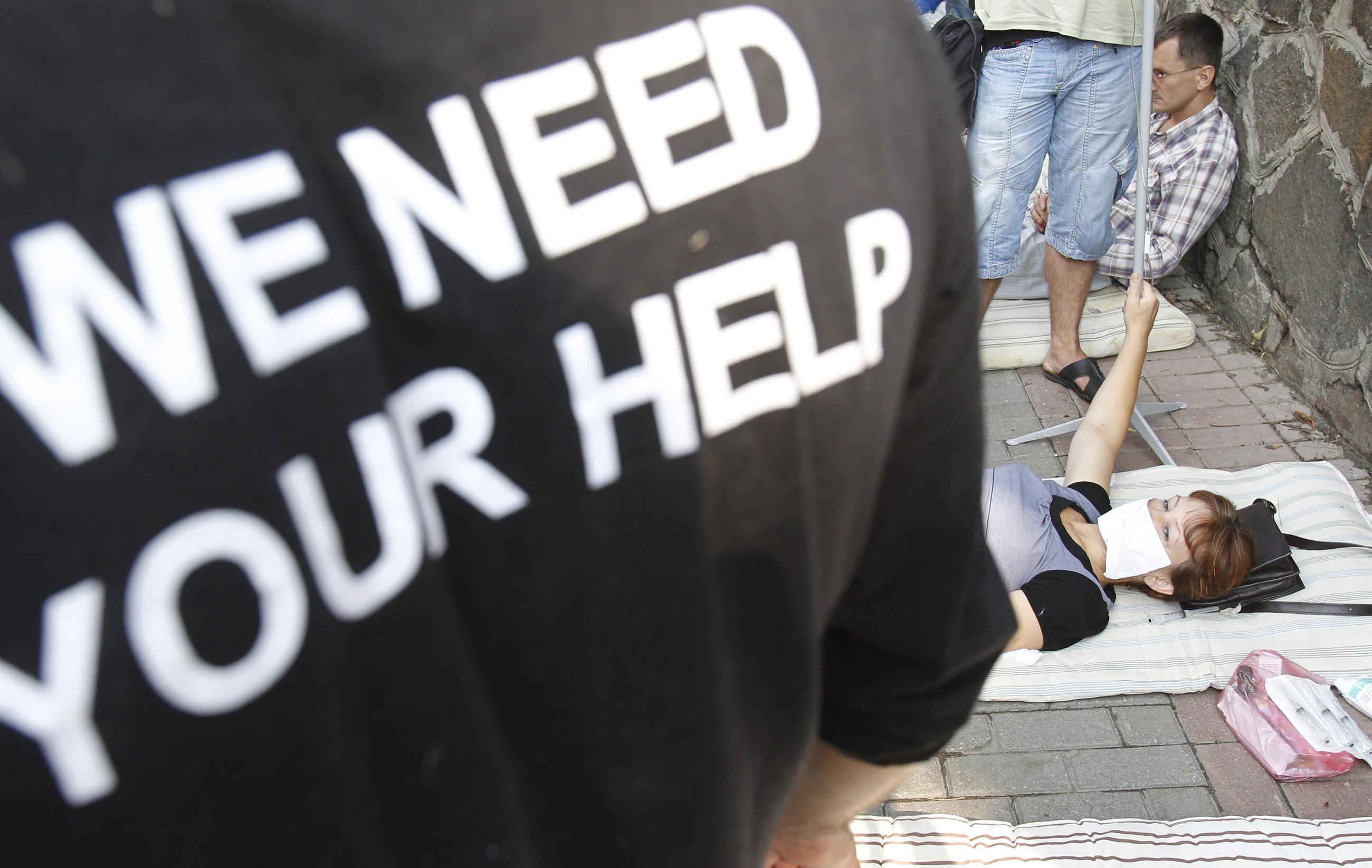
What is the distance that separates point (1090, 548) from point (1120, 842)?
1.05 metres

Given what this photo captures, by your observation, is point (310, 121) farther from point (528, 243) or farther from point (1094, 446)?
point (1094, 446)

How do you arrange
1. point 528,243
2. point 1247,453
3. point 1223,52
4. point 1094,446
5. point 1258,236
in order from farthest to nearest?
point 1223,52 < point 1258,236 < point 1247,453 < point 1094,446 < point 528,243

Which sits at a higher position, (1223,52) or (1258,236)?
(1223,52)

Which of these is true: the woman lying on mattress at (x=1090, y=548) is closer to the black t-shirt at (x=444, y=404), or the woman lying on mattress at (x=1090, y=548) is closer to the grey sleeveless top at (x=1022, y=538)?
the grey sleeveless top at (x=1022, y=538)

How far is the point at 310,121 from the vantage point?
0.41 meters

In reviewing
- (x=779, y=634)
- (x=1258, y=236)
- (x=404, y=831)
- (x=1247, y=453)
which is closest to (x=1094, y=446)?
(x=1247, y=453)

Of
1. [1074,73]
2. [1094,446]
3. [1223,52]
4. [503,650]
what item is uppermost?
[503,650]

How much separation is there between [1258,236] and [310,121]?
191 inches

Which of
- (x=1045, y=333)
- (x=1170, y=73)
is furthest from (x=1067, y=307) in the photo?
(x=1170, y=73)

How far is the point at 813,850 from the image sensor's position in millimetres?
1085

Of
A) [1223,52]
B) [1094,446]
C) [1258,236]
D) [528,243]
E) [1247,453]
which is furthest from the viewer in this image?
[1223,52]

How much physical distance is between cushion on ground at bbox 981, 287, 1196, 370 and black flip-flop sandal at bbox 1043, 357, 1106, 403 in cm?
18

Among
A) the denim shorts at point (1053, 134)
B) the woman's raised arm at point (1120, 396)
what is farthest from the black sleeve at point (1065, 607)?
the denim shorts at point (1053, 134)

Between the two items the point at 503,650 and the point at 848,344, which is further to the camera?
the point at 848,344
